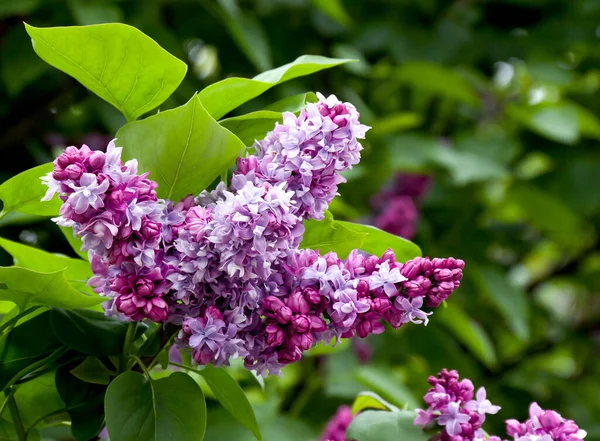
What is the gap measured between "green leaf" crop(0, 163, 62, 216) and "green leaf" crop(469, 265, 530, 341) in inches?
43.8

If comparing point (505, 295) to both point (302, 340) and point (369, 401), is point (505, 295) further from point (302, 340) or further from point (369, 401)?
point (302, 340)

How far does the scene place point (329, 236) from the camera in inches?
17.9

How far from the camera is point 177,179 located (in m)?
0.41

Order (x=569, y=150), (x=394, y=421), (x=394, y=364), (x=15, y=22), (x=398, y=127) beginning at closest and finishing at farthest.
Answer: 1. (x=394, y=421)
2. (x=15, y=22)
3. (x=398, y=127)
4. (x=394, y=364)
5. (x=569, y=150)

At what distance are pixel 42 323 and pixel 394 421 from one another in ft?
0.69

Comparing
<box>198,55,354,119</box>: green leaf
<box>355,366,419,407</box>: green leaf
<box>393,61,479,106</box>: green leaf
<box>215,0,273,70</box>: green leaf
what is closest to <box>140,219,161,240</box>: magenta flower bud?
<box>198,55,354,119</box>: green leaf

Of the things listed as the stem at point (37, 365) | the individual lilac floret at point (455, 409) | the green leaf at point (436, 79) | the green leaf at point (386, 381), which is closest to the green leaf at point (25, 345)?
the stem at point (37, 365)

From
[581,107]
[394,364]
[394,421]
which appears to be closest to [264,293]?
[394,421]

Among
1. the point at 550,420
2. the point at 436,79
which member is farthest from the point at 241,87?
the point at 436,79

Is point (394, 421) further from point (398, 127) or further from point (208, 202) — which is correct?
point (398, 127)

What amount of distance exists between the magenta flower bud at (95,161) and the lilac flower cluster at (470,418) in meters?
0.23

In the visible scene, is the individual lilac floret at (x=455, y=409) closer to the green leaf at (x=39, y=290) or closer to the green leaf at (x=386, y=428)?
the green leaf at (x=386, y=428)

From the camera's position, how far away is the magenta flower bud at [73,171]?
0.35 metres

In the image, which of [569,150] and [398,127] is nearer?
[398,127]
